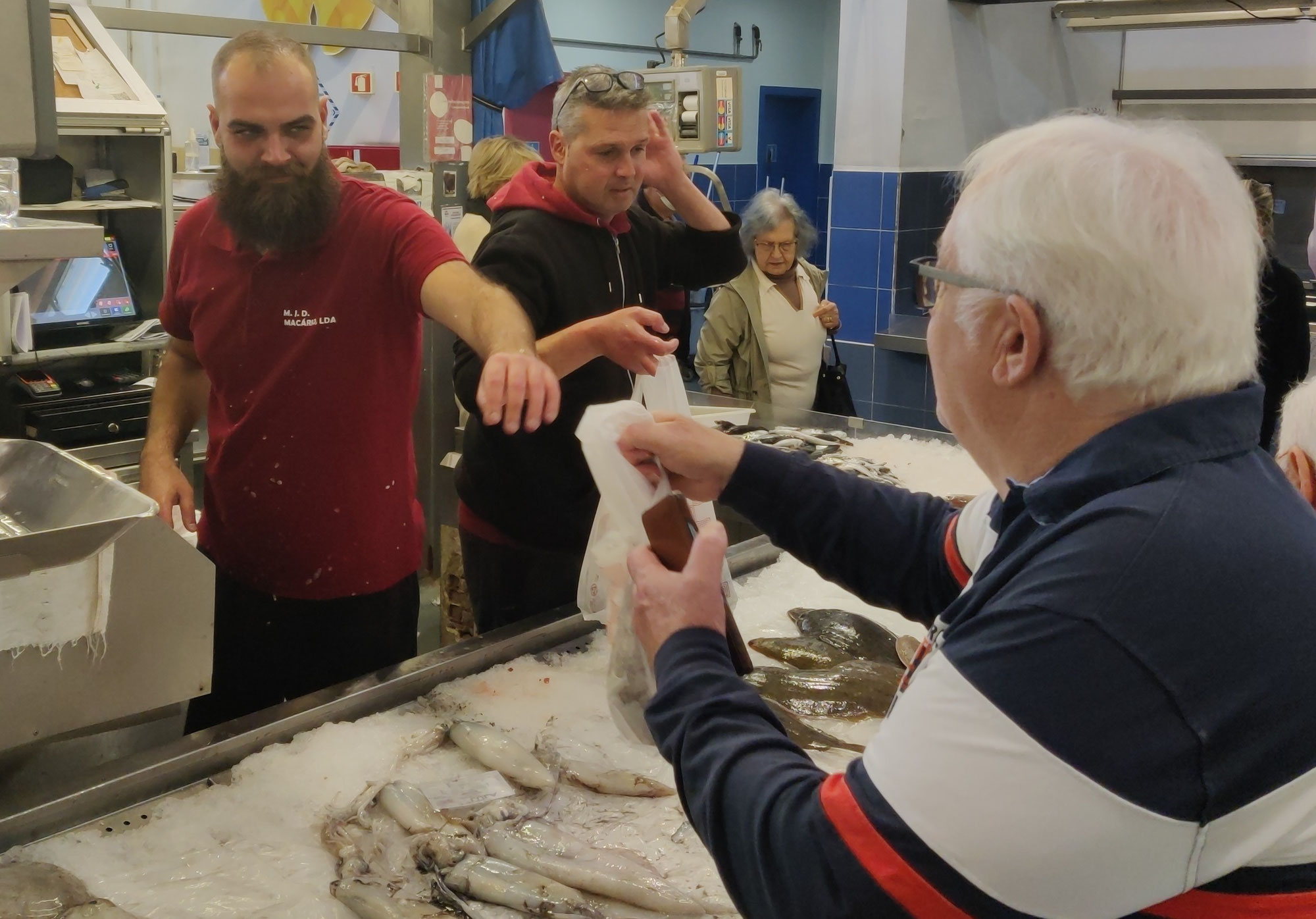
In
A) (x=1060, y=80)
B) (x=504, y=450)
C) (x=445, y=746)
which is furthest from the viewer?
(x=1060, y=80)

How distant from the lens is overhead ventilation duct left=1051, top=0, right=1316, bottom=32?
5887mm

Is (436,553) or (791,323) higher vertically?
(791,323)

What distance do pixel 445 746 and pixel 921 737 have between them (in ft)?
3.56

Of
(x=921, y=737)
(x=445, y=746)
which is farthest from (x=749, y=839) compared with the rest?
(x=445, y=746)

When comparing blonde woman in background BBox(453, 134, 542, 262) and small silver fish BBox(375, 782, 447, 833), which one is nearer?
small silver fish BBox(375, 782, 447, 833)

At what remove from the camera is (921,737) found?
3.07 ft

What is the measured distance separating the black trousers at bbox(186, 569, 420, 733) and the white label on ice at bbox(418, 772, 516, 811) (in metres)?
0.74

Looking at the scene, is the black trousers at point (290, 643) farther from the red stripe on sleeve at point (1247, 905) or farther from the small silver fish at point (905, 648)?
the red stripe on sleeve at point (1247, 905)

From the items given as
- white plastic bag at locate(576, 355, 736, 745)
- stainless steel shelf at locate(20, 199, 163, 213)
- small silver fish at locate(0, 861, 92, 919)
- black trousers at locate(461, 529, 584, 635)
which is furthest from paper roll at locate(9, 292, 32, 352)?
white plastic bag at locate(576, 355, 736, 745)

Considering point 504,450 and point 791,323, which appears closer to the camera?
point 504,450

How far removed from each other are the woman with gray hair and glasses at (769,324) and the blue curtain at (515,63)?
45.7 inches

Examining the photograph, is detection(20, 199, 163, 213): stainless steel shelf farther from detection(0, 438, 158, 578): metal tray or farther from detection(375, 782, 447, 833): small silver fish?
detection(375, 782, 447, 833): small silver fish

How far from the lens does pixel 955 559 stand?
4.85 ft

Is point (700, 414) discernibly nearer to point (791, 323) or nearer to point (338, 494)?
point (791, 323)
